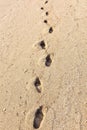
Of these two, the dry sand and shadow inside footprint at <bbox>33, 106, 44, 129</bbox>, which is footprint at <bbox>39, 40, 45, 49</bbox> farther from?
shadow inside footprint at <bbox>33, 106, 44, 129</bbox>

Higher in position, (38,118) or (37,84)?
(37,84)

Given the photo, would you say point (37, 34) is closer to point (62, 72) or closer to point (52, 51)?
point (52, 51)

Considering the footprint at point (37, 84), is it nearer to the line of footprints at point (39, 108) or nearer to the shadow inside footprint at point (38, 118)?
the line of footprints at point (39, 108)

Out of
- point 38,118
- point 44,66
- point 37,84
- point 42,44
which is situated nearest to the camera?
point 38,118

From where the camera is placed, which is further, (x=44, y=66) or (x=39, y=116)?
(x=44, y=66)

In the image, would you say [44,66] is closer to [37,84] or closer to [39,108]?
[37,84]

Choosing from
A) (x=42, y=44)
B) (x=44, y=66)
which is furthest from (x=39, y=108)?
(x=42, y=44)

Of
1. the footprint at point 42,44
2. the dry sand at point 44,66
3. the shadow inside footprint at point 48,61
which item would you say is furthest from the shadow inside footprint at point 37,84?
the footprint at point 42,44

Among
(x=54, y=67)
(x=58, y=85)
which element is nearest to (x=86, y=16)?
(x=54, y=67)
